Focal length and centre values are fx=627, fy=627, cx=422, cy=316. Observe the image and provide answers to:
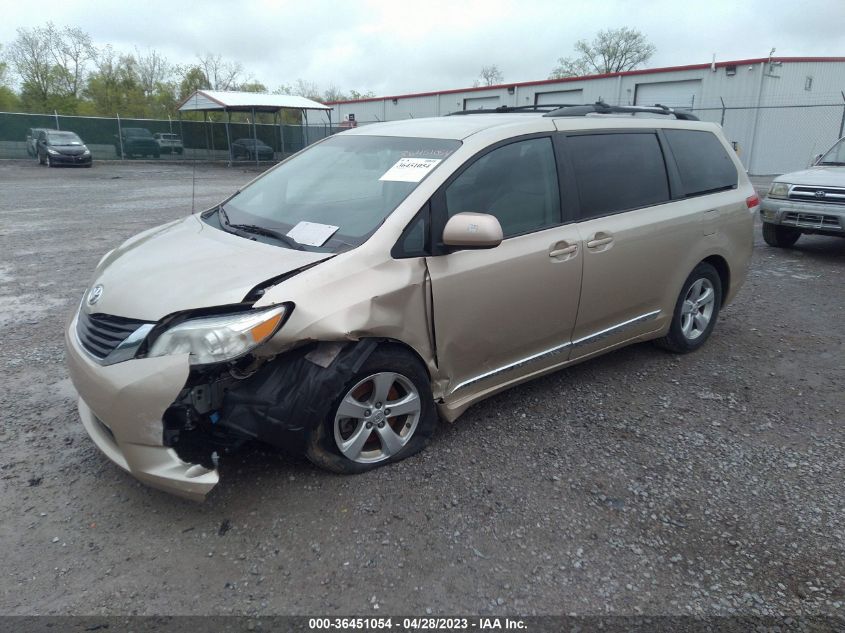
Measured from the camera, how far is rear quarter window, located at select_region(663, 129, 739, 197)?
4562 millimetres

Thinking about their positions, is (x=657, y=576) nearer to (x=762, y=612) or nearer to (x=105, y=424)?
(x=762, y=612)

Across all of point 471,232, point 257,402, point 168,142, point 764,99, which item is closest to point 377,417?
point 257,402

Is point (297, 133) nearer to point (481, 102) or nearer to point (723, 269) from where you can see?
point (481, 102)

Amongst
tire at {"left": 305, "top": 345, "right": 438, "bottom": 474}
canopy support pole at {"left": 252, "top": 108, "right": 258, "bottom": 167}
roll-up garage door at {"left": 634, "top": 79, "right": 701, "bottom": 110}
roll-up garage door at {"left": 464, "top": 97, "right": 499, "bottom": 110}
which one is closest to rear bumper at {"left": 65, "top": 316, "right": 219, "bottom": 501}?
tire at {"left": 305, "top": 345, "right": 438, "bottom": 474}

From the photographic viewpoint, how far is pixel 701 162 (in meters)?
4.74

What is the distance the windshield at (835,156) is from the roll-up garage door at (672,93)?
54.8ft

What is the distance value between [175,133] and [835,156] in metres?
30.5

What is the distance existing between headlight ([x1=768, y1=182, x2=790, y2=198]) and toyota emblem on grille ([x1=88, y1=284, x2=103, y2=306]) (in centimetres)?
882

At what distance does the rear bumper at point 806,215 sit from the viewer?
8.09m

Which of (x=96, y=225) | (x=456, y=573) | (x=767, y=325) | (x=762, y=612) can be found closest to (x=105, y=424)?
(x=456, y=573)

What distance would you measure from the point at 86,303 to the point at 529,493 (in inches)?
94.0

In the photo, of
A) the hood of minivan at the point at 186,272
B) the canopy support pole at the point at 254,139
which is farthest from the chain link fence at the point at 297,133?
the hood of minivan at the point at 186,272

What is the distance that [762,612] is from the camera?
2.38 meters

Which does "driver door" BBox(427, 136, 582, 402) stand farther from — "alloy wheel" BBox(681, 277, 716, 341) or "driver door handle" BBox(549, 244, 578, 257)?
"alloy wheel" BBox(681, 277, 716, 341)
